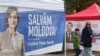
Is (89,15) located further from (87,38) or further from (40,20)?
(40,20)

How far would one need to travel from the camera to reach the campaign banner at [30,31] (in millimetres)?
7668

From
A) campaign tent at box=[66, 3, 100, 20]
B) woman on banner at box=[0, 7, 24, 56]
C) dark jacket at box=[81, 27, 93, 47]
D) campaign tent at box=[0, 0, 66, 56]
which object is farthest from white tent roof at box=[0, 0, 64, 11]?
campaign tent at box=[66, 3, 100, 20]

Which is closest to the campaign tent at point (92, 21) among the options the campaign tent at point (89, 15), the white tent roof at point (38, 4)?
the campaign tent at point (89, 15)

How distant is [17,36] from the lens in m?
7.90

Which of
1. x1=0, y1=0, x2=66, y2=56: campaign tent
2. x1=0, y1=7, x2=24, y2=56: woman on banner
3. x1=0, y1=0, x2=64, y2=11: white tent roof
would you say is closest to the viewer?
x1=0, y1=7, x2=24, y2=56: woman on banner

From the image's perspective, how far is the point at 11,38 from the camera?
7.77 m

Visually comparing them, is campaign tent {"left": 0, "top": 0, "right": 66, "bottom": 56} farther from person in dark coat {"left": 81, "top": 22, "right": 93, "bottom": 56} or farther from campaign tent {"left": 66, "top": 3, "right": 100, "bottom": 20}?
campaign tent {"left": 66, "top": 3, "right": 100, "bottom": 20}

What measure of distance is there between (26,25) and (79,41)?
818cm

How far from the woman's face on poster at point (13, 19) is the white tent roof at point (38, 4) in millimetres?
232

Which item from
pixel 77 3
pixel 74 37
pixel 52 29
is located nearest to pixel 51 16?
pixel 52 29

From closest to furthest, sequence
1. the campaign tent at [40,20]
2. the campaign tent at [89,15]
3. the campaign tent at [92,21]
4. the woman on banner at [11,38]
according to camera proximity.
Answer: the woman on banner at [11,38]
the campaign tent at [40,20]
the campaign tent at [89,15]
the campaign tent at [92,21]

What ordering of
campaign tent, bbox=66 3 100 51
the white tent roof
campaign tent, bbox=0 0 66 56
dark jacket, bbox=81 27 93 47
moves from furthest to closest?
campaign tent, bbox=66 3 100 51
dark jacket, bbox=81 27 93 47
campaign tent, bbox=0 0 66 56
the white tent roof

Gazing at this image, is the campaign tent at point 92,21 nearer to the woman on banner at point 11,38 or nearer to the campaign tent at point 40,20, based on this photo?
the campaign tent at point 40,20

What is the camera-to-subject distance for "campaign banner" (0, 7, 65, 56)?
767 centimetres
